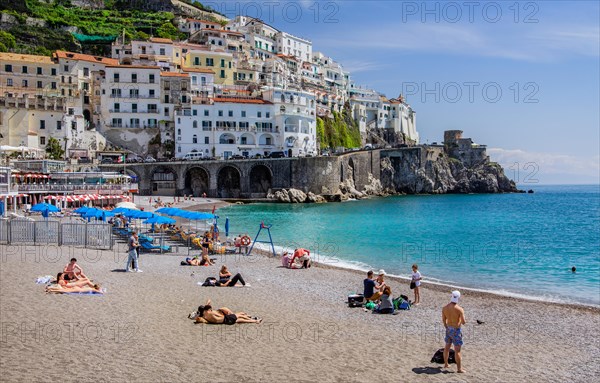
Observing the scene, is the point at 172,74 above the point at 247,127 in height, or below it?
above

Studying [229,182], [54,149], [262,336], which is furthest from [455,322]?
[229,182]

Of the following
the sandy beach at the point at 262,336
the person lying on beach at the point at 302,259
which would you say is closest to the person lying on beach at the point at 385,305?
the sandy beach at the point at 262,336

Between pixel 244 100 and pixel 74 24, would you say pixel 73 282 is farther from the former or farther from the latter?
pixel 74 24

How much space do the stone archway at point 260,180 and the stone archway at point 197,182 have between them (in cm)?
662

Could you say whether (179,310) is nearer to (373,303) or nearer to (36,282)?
(36,282)

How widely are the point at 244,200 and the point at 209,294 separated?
54.7 metres

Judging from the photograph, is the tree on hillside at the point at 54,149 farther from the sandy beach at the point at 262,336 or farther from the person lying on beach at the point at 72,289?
the person lying on beach at the point at 72,289

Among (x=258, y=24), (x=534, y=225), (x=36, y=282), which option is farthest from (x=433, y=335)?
(x=258, y=24)

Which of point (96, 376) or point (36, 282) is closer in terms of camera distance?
point (96, 376)

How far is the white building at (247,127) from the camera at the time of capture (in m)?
74.1

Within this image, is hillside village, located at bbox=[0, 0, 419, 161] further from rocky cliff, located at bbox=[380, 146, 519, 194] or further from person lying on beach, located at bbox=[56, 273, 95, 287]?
person lying on beach, located at bbox=[56, 273, 95, 287]

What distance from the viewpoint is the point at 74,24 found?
99.4 m

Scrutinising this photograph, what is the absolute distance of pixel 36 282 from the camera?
1499cm

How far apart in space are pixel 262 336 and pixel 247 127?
66860 mm
